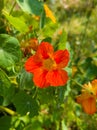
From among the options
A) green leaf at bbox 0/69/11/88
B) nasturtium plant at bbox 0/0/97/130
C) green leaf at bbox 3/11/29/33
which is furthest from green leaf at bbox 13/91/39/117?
green leaf at bbox 3/11/29/33

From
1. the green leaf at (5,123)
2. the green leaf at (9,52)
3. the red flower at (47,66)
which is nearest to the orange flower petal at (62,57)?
the red flower at (47,66)

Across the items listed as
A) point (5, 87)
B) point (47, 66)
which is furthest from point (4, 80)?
point (47, 66)

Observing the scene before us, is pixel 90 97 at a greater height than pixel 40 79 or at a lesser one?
lesser

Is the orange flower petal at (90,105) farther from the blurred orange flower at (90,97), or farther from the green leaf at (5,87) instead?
the green leaf at (5,87)

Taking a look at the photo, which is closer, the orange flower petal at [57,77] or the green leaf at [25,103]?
the orange flower petal at [57,77]

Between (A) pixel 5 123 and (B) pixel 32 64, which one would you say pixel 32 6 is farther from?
(A) pixel 5 123
